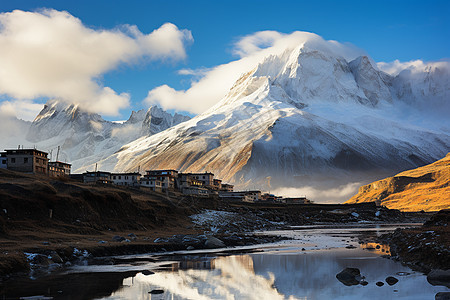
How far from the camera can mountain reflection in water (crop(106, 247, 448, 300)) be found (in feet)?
96.4

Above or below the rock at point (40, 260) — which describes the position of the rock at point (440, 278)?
above

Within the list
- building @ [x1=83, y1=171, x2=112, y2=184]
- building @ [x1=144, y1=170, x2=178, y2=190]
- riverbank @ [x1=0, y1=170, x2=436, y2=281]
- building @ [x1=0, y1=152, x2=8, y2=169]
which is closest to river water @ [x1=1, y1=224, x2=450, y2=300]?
riverbank @ [x1=0, y1=170, x2=436, y2=281]

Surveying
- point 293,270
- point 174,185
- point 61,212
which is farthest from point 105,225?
point 174,185

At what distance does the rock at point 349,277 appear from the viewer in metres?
33.2

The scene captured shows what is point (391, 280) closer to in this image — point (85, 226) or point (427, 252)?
point (427, 252)

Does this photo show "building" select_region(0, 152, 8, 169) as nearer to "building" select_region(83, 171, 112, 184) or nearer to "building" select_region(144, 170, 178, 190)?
"building" select_region(83, 171, 112, 184)

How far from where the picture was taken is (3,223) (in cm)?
5244

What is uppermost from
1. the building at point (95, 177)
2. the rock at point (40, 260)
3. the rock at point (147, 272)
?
the building at point (95, 177)

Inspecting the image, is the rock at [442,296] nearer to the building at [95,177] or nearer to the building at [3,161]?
the building at [3,161]

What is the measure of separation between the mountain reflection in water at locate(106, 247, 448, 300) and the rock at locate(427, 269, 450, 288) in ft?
1.89

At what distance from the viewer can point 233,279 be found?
3584 cm

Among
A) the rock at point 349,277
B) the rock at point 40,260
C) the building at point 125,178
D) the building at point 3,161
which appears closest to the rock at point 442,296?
the rock at point 349,277

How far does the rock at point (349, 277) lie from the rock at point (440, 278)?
4.97 meters

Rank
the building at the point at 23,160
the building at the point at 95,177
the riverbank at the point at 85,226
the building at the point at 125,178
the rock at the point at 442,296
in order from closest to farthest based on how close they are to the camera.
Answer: the rock at the point at 442,296, the riverbank at the point at 85,226, the building at the point at 23,160, the building at the point at 95,177, the building at the point at 125,178
